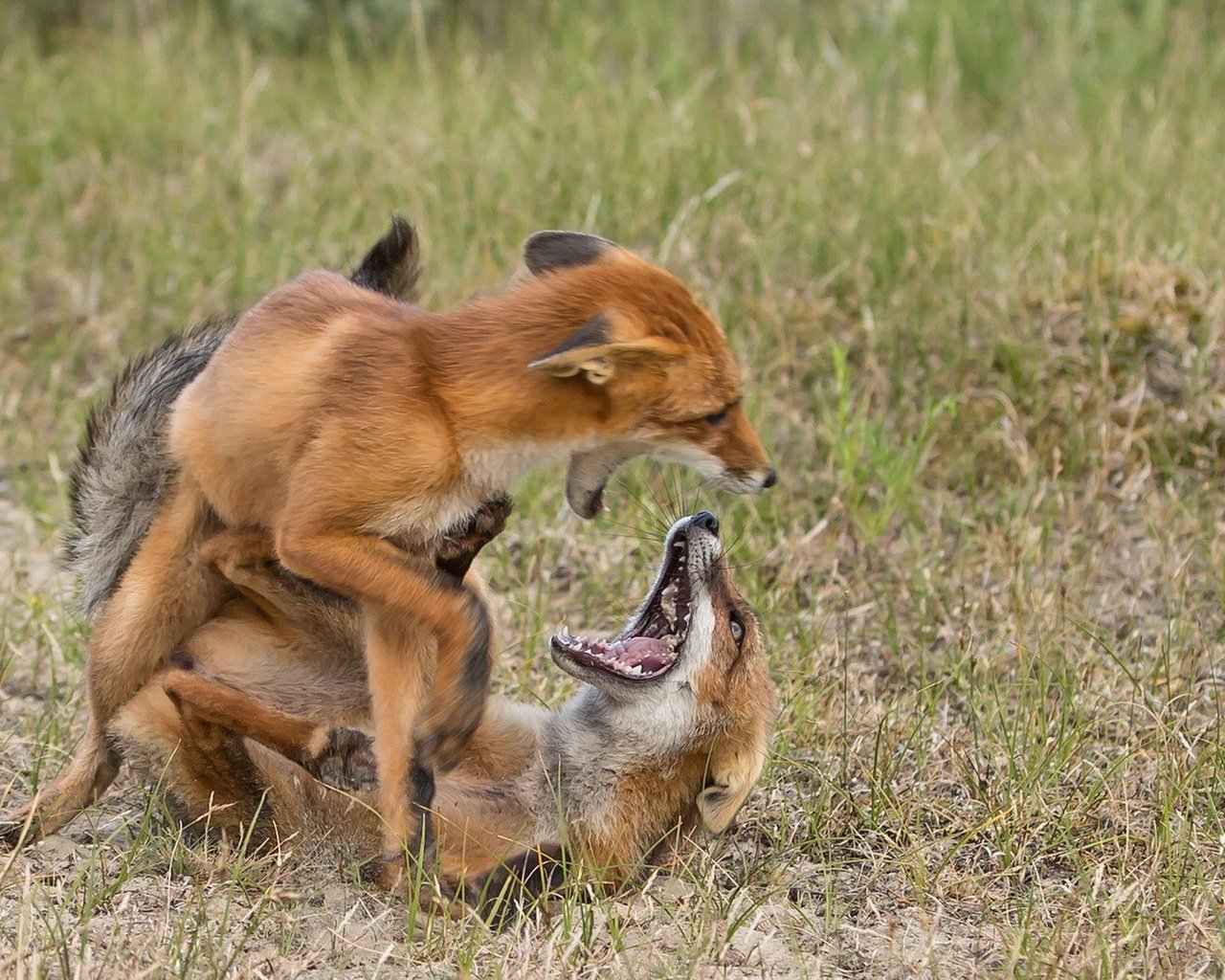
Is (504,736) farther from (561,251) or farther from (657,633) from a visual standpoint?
(561,251)

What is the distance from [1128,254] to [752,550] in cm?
249

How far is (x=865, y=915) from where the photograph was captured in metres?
4.20

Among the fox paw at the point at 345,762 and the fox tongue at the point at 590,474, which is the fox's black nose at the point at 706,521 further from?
the fox paw at the point at 345,762

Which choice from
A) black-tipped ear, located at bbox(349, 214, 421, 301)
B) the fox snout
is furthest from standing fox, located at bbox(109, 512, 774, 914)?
black-tipped ear, located at bbox(349, 214, 421, 301)

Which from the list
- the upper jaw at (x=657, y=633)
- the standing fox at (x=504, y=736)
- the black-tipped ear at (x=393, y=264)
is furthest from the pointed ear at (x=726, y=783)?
the black-tipped ear at (x=393, y=264)

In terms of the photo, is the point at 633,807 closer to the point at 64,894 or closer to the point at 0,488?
the point at 64,894

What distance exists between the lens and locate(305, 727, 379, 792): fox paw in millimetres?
4355

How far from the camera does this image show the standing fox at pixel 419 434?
3.96m

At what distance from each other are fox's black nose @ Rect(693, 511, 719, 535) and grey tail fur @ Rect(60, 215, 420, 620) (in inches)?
47.9

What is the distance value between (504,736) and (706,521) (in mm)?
845

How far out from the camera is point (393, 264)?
201 inches

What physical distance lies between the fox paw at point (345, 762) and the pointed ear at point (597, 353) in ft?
3.80

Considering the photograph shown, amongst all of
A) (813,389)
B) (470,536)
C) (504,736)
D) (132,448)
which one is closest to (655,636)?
(504,736)

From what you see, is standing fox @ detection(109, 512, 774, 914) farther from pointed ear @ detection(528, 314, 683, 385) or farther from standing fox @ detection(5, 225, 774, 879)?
pointed ear @ detection(528, 314, 683, 385)
